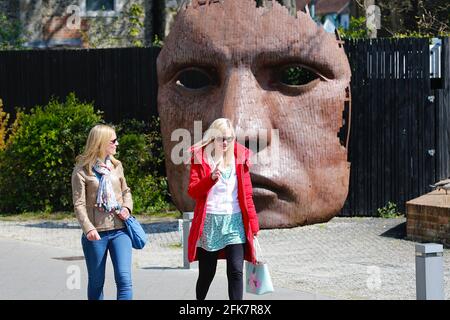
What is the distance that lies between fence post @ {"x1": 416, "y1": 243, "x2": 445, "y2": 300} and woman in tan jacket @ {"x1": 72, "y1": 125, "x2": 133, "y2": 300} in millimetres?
2306

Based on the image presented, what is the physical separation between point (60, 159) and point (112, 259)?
8296 millimetres

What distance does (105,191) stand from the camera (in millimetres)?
8867

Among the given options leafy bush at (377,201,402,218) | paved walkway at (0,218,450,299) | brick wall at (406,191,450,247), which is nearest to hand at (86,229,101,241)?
paved walkway at (0,218,450,299)

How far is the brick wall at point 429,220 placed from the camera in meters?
13.3

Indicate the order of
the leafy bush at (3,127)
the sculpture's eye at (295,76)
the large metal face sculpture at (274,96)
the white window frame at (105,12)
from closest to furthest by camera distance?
the large metal face sculpture at (274,96) < the sculpture's eye at (295,76) < the leafy bush at (3,127) < the white window frame at (105,12)

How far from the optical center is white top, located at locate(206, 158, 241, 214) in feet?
29.4

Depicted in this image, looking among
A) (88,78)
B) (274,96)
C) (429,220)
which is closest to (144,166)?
(88,78)

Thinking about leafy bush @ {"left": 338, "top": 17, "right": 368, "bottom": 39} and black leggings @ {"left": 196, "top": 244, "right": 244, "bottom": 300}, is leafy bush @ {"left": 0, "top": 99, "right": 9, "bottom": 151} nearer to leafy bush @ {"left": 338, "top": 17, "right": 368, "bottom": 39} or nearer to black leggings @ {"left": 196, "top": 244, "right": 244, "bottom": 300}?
leafy bush @ {"left": 338, "top": 17, "right": 368, "bottom": 39}

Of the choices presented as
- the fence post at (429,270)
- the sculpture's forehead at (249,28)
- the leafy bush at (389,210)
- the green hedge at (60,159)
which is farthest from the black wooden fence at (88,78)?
the fence post at (429,270)

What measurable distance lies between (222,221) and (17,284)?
3.15 m

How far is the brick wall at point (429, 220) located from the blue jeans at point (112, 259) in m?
5.56

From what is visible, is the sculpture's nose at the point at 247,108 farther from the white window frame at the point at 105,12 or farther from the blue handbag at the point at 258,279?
the white window frame at the point at 105,12

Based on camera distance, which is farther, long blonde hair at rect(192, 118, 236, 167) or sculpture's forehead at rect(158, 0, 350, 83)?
sculpture's forehead at rect(158, 0, 350, 83)

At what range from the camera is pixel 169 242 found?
1426cm
